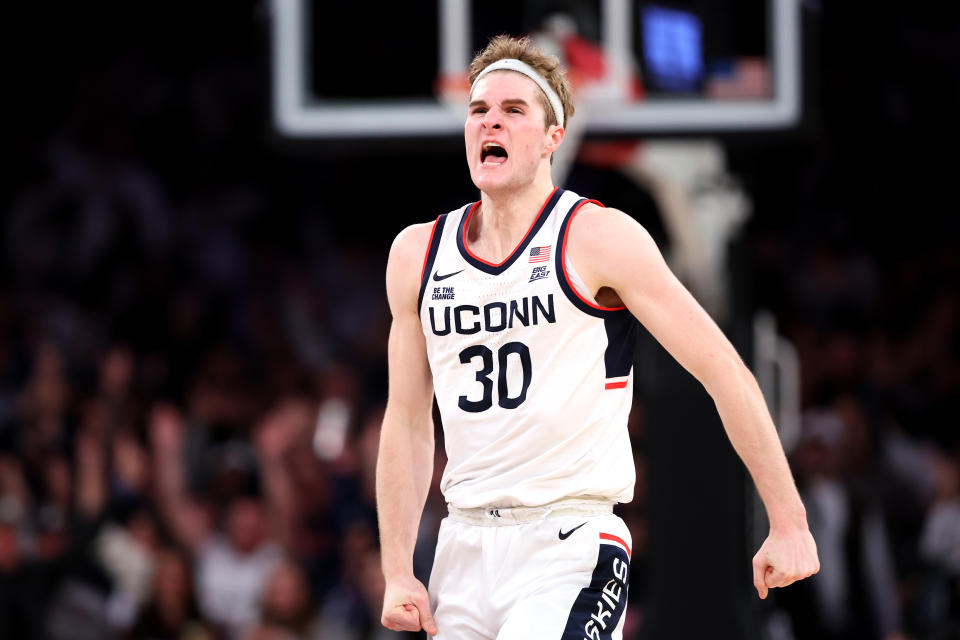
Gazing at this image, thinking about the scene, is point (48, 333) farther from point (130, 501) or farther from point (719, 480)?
point (719, 480)

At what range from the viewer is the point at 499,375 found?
3.83 m

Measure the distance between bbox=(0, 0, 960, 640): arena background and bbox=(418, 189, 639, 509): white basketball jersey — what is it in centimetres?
425

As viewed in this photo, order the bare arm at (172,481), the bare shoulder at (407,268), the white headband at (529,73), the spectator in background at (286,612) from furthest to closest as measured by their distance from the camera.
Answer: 1. the bare arm at (172,481)
2. the spectator in background at (286,612)
3. the bare shoulder at (407,268)
4. the white headband at (529,73)

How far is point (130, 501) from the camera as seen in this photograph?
33.8 feet

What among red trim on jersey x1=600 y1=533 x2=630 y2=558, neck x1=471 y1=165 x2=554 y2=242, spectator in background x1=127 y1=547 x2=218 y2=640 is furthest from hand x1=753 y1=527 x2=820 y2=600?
spectator in background x1=127 y1=547 x2=218 y2=640

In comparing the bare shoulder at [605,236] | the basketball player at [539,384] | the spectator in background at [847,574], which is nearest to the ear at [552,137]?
the basketball player at [539,384]

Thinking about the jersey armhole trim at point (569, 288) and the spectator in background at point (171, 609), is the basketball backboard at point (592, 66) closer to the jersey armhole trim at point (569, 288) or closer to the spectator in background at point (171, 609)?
the spectator in background at point (171, 609)

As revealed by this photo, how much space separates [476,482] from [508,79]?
111 cm

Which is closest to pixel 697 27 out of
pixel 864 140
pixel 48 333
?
pixel 864 140

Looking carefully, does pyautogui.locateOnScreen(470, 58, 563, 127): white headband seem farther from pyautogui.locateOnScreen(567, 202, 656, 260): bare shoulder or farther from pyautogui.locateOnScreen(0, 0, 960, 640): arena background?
pyautogui.locateOnScreen(0, 0, 960, 640): arena background

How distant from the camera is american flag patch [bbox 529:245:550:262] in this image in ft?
12.5

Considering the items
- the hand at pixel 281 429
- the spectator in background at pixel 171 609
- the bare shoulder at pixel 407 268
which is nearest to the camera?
the bare shoulder at pixel 407 268

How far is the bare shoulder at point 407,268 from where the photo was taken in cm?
403

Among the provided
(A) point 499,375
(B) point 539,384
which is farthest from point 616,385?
(A) point 499,375
